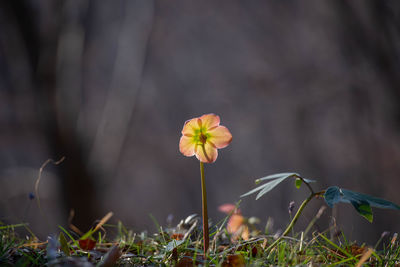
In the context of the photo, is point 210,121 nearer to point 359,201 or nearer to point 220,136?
point 220,136

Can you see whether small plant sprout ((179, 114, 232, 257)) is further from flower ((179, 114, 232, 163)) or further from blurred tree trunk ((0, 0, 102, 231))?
blurred tree trunk ((0, 0, 102, 231))

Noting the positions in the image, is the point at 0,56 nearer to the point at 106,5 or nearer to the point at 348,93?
the point at 106,5

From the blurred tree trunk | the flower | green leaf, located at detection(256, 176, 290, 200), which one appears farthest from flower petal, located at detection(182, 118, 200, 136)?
the blurred tree trunk

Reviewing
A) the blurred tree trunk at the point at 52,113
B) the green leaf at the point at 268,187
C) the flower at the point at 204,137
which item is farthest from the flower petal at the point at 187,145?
the blurred tree trunk at the point at 52,113

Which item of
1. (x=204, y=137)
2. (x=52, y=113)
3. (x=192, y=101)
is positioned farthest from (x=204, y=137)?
(x=192, y=101)

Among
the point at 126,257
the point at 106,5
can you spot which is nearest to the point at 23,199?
the point at 106,5
